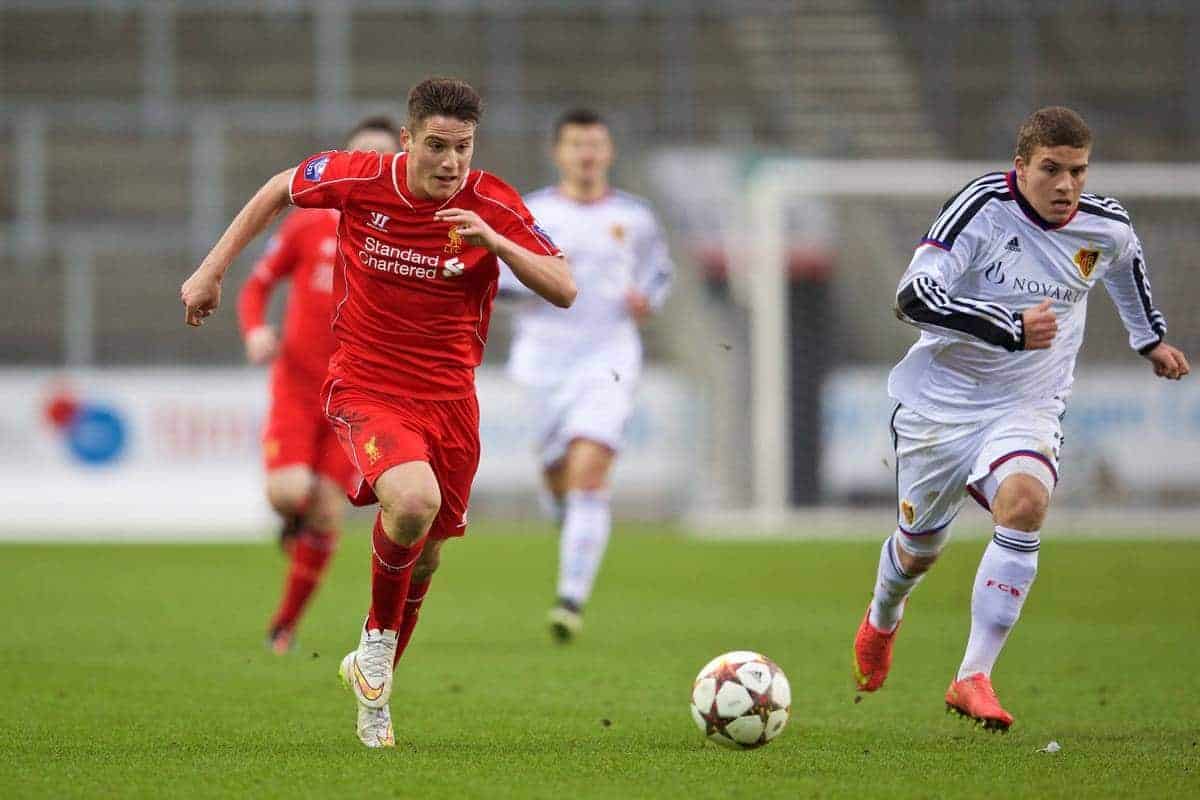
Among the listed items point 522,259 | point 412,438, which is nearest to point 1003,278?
point 522,259

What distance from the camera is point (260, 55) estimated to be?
2367 cm

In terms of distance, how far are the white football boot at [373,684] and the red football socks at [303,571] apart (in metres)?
3.04

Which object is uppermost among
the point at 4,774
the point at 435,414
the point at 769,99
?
the point at 769,99

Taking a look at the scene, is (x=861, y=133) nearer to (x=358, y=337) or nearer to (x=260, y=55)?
(x=260, y=55)

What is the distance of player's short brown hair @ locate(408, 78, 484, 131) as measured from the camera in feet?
19.2

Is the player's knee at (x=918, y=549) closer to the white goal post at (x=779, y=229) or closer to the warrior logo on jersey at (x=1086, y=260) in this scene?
the warrior logo on jersey at (x=1086, y=260)

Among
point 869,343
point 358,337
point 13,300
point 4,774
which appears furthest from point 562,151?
point 13,300

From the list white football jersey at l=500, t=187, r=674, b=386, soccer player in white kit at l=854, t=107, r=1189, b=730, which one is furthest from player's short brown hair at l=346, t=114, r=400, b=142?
soccer player in white kit at l=854, t=107, r=1189, b=730

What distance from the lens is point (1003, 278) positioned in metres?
6.51

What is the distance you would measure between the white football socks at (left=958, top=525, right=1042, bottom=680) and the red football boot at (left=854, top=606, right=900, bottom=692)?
0.70m

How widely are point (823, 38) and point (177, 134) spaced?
336 inches

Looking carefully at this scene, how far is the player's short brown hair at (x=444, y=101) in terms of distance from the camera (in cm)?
587

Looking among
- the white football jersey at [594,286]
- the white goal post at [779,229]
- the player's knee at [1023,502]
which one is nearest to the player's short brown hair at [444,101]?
the player's knee at [1023,502]

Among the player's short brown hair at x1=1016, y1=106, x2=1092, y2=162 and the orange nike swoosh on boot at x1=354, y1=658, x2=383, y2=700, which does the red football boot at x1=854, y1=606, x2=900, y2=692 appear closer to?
the player's short brown hair at x1=1016, y1=106, x2=1092, y2=162
